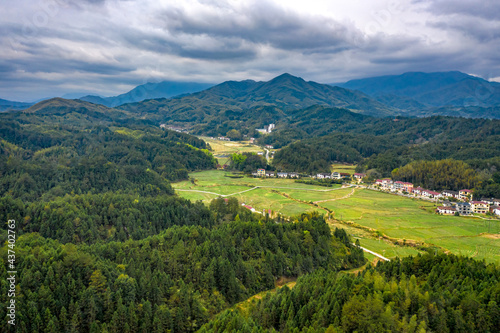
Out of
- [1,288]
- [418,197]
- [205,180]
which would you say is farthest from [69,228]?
[418,197]

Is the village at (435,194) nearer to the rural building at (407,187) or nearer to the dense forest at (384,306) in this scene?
the rural building at (407,187)

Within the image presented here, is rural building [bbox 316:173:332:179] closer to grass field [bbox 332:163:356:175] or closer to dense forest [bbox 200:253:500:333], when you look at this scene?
grass field [bbox 332:163:356:175]

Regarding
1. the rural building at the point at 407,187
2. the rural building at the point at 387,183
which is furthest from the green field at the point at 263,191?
the rural building at the point at 407,187

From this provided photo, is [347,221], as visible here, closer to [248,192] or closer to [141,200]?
[248,192]

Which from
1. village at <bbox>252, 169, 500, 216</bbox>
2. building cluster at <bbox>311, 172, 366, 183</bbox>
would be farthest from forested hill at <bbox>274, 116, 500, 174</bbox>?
village at <bbox>252, 169, 500, 216</bbox>

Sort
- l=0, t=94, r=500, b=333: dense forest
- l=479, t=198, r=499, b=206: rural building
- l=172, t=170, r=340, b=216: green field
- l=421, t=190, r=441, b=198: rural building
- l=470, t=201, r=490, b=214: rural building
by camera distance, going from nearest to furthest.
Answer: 1. l=0, t=94, r=500, b=333: dense forest
2. l=470, t=201, r=490, b=214: rural building
3. l=479, t=198, r=499, b=206: rural building
4. l=172, t=170, r=340, b=216: green field
5. l=421, t=190, r=441, b=198: rural building
